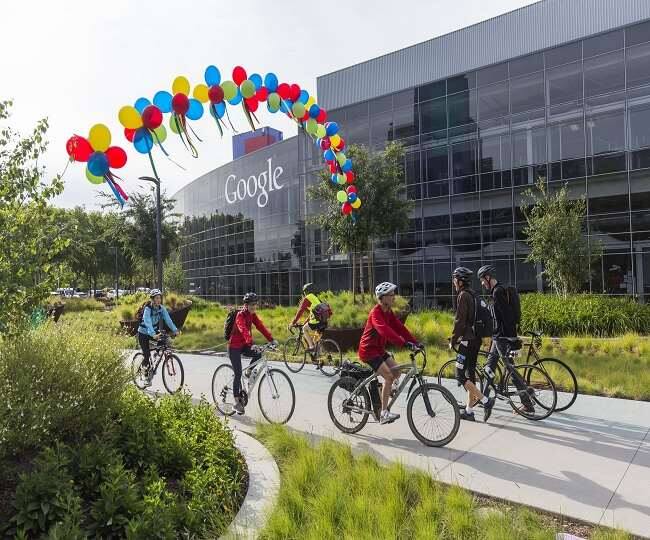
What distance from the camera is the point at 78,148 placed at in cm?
844

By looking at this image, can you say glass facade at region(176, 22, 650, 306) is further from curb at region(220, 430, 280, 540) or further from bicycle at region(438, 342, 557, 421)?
curb at region(220, 430, 280, 540)

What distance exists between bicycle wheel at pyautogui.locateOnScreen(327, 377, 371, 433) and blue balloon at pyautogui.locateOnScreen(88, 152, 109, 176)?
17.8 ft

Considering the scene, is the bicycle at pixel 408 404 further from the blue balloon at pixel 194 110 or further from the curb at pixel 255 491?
the blue balloon at pixel 194 110

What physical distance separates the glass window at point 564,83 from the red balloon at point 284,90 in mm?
17898

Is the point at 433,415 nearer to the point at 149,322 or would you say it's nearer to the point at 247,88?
the point at 149,322

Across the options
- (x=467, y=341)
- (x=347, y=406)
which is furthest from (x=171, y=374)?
(x=467, y=341)

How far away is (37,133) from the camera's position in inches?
205

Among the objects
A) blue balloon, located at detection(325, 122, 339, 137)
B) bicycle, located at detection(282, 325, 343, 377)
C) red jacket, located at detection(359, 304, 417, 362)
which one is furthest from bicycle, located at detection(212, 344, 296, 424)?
blue balloon, located at detection(325, 122, 339, 137)

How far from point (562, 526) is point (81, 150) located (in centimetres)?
830

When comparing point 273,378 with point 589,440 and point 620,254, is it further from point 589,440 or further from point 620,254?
point 620,254

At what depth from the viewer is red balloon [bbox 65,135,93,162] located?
837cm

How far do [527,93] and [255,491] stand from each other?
1034 inches

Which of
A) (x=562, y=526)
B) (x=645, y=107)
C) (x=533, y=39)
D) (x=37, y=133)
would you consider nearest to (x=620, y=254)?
(x=645, y=107)

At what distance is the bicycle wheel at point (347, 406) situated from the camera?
21.0 feet
